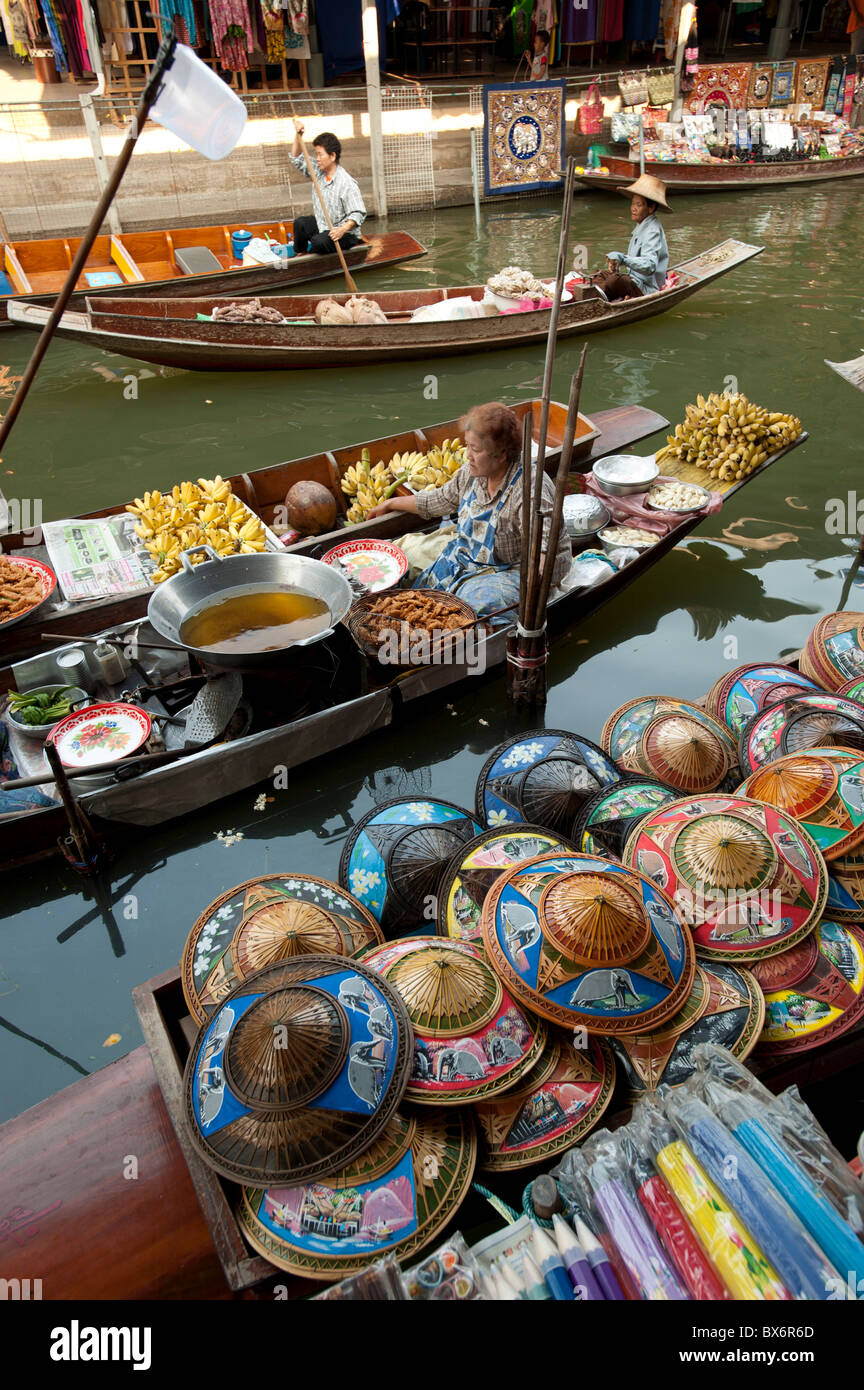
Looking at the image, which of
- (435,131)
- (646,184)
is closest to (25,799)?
(646,184)

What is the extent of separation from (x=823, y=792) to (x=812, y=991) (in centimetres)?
73

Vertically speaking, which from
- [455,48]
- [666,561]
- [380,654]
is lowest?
[666,561]

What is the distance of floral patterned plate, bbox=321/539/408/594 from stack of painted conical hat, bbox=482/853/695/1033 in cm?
259

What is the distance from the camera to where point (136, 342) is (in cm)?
731

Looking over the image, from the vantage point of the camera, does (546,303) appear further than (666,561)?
Yes

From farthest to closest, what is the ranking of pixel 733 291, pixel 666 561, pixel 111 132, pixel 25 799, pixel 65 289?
pixel 111 132
pixel 733 291
pixel 666 561
pixel 25 799
pixel 65 289

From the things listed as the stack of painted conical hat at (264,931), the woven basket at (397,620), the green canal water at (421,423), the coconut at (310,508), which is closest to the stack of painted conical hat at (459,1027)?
the stack of painted conical hat at (264,931)

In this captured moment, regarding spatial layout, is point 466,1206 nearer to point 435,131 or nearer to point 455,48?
point 435,131

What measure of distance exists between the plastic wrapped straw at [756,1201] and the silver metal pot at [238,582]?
263 centimetres

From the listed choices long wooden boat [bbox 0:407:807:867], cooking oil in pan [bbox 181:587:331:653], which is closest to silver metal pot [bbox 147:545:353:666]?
cooking oil in pan [bbox 181:587:331:653]

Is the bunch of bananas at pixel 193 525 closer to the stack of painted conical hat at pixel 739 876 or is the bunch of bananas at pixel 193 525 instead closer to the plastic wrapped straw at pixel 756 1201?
the stack of painted conical hat at pixel 739 876

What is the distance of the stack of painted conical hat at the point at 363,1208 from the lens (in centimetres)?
190

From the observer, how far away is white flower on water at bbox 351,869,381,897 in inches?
118

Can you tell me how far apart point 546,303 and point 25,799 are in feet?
24.3
